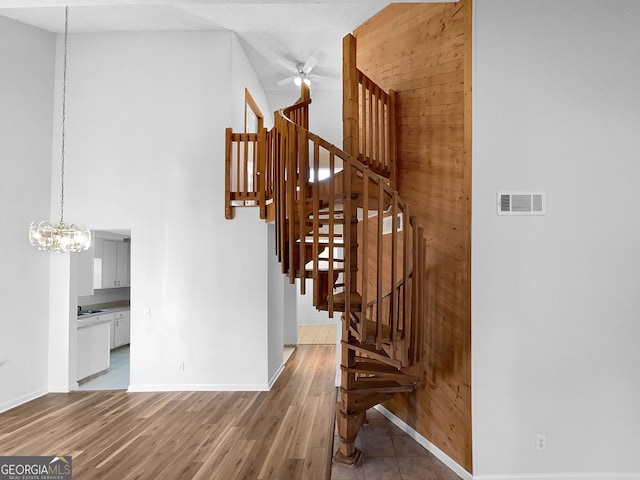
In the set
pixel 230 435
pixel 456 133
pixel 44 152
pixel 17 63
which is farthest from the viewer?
pixel 44 152

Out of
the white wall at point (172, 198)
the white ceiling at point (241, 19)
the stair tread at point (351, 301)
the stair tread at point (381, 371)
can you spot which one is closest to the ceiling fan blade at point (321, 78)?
the white ceiling at point (241, 19)

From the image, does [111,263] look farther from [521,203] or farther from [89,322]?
[521,203]

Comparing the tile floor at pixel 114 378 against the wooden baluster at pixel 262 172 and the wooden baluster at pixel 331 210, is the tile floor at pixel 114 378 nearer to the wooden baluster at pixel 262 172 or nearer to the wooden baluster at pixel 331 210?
the wooden baluster at pixel 262 172

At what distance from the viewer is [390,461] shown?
3248 mm

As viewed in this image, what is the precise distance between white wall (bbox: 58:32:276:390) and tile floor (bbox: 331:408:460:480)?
5.84 feet

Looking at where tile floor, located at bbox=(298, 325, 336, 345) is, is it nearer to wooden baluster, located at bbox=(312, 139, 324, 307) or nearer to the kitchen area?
the kitchen area

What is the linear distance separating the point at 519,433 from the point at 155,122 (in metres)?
5.32

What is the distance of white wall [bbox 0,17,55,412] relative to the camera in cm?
444

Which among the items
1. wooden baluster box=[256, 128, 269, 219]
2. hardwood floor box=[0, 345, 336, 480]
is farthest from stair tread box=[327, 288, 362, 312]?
wooden baluster box=[256, 128, 269, 219]

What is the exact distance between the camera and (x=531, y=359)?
2.94m

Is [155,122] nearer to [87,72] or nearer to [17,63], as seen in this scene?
[87,72]

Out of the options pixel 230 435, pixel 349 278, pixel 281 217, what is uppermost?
pixel 281 217

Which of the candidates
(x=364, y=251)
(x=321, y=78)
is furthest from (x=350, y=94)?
(x=321, y=78)

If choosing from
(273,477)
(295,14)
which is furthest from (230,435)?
(295,14)
